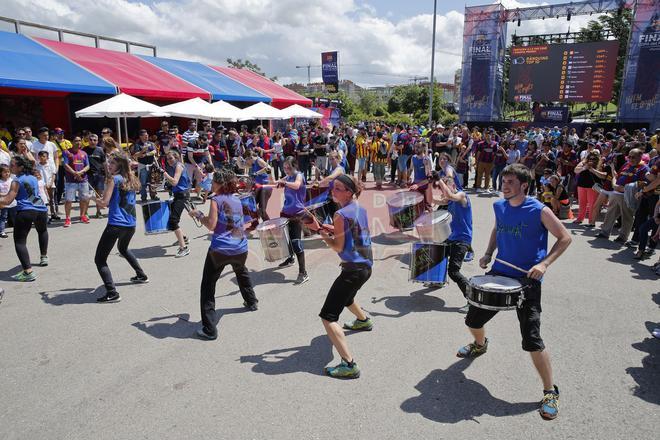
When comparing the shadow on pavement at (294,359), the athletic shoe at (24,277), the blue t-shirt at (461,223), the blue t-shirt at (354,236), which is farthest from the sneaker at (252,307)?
the athletic shoe at (24,277)

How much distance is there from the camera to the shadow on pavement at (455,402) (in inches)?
132

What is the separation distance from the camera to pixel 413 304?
5445mm

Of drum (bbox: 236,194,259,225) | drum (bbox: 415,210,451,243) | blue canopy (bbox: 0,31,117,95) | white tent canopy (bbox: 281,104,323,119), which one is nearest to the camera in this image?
drum (bbox: 415,210,451,243)

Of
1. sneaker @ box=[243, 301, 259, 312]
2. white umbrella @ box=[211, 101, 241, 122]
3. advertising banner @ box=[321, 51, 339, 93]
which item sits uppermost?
advertising banner @ box=[321, 51, 339, 93]

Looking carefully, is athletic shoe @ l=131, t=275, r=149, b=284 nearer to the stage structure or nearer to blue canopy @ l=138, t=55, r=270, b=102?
blue canopy @ l=138, t=55, r=270, b=102

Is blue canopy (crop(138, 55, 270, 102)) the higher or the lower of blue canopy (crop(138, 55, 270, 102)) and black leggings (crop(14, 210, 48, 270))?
the higher

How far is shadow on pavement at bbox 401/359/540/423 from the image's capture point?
336cm

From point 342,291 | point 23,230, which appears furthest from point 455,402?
point 23,230

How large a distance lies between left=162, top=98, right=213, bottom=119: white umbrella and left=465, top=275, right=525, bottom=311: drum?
12.4 meters

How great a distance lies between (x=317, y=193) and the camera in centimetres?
859

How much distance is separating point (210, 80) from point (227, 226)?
1832cm

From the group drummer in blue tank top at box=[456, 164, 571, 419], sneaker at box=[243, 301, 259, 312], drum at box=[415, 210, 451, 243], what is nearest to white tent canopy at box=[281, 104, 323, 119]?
drum at box=[415, 210, 451, 243]

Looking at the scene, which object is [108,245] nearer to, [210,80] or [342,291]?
[342,291]

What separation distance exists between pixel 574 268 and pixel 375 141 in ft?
30.0
